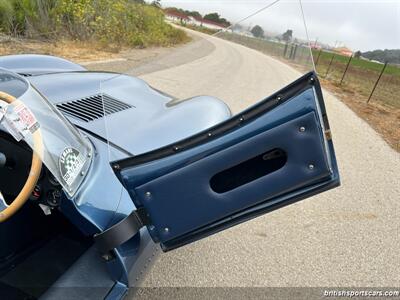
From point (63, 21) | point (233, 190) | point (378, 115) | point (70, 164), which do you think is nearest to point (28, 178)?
point (70, 164)

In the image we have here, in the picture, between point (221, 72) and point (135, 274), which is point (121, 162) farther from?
point (221, 72)

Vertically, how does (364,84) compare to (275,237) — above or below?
below

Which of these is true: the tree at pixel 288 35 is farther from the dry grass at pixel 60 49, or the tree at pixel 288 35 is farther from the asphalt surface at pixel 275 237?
the dry grass at pixel 60 49

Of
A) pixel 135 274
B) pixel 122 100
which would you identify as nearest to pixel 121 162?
pixel 135 274

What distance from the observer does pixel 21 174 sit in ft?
4.90

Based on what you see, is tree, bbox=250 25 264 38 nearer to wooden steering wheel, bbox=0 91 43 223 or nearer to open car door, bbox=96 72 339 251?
open car door, bbox=96 72 339 251

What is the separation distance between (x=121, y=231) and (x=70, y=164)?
1.19 ft

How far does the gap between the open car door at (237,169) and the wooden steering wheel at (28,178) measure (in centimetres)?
29

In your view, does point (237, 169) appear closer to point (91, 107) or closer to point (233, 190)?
point (233, 190)

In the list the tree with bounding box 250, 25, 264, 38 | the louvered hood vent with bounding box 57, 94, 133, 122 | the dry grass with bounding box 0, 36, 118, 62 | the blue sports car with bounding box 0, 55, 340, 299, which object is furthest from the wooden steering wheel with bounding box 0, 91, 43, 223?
the dry grass with bounding box 0, 36, 118, 62

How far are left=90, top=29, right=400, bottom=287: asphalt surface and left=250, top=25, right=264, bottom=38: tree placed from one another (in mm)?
117

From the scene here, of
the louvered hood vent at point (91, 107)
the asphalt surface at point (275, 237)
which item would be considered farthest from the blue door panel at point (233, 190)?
the louvered hood vent at point (91, 107)

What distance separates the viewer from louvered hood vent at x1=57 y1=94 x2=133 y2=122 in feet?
6.82

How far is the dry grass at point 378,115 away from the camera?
6.91 m
